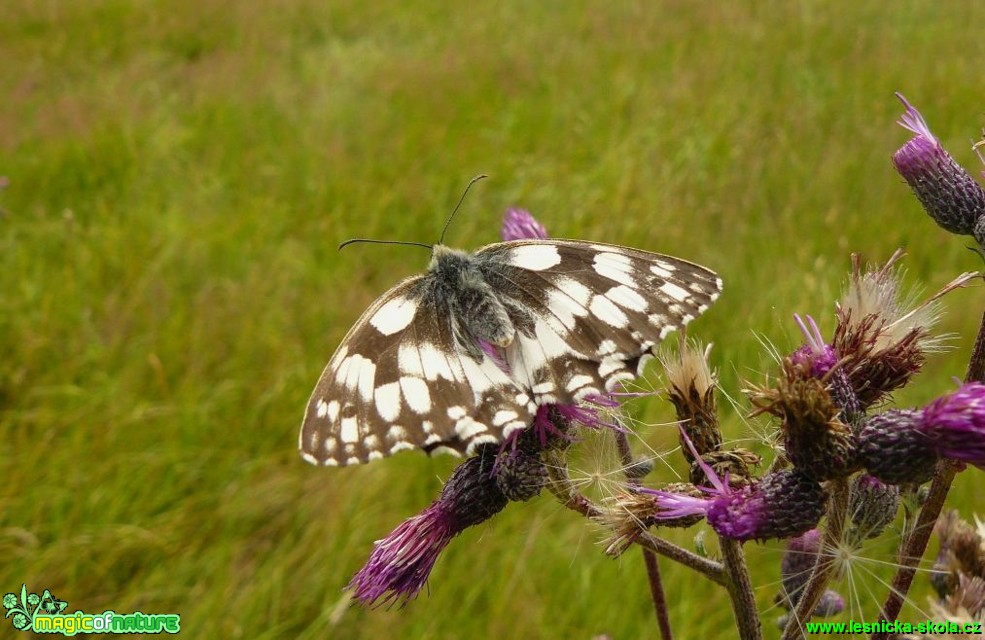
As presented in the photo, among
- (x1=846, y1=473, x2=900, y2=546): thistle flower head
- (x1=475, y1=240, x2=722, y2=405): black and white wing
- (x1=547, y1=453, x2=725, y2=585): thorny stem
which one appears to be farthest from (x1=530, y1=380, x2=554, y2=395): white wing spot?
(x1=846, y1=473, x2=900, y2=546): thistle flower head

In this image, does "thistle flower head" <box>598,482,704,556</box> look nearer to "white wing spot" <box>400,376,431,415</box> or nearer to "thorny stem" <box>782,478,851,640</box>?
"thorny stem" <box>782,478,851,640</box>

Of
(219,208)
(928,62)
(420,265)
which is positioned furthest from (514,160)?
(928,62)

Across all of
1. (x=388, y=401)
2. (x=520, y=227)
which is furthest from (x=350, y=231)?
(x=388, y=401)

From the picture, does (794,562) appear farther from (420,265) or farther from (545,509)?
(420,265)

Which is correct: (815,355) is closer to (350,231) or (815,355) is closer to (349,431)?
(349,431)

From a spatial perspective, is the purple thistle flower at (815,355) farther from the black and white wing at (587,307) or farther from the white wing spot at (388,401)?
the white wing spot at (388,401)

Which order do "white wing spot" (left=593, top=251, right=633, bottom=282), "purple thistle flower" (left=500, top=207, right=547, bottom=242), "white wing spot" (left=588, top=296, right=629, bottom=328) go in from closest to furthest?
"white wing spot" (left=588, top=296, right=629, bottom=328) → "white wing spot" (left=593, top=251, right=633, bottom=282) → "purple thistle flower" (left=500, top=207, right=547, bottom=242)

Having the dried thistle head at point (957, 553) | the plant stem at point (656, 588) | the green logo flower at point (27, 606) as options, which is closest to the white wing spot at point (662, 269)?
the plant stem at point (656, 588)
